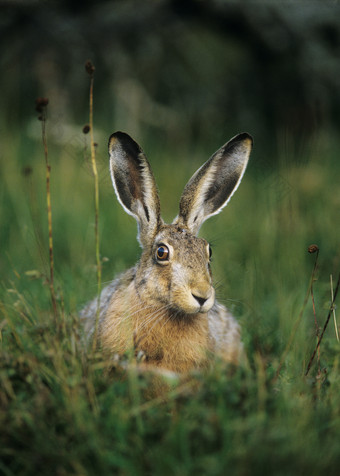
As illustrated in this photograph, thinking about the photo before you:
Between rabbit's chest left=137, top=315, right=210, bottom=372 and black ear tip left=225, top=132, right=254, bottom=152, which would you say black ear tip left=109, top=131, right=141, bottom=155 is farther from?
rabbit's chest left=137, top=315, right=210, bottom=372

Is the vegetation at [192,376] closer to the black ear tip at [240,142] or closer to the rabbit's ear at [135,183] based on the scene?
the rabbit's ear at [135,183]

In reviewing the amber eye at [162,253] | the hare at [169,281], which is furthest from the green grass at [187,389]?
the amber eye at [162,253]

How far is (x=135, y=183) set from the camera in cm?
392

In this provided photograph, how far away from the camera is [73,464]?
228cm

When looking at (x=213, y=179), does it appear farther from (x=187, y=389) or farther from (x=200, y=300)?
(x=187, y=389)

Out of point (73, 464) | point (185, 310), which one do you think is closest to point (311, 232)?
point (185, 310)

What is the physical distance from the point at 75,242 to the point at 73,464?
3.53 metres

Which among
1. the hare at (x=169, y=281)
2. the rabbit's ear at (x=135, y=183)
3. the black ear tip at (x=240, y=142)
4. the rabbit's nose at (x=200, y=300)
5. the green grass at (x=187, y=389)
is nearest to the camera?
the green grass at (x=187, y=389)

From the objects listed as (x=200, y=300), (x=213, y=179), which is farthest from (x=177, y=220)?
(x=200, y=300)

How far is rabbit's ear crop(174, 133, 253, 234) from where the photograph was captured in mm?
3873

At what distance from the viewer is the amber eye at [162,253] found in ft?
11.7

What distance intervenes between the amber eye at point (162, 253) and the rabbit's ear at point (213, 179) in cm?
38

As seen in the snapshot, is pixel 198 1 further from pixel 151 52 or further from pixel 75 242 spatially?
pixel 75 242

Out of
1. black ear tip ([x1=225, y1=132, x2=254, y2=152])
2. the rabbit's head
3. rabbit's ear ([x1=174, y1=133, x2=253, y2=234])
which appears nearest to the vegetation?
the rabbit's head
